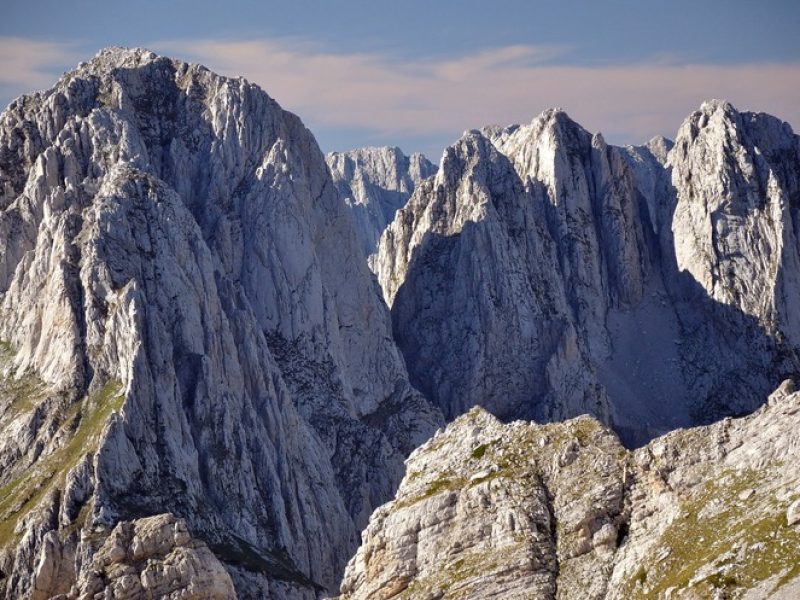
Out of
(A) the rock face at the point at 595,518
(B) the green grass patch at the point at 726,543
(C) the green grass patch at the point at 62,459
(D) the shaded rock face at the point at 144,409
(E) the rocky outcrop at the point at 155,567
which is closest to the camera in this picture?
(B) the green grass patch at the point at 726,543

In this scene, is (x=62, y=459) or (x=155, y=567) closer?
(x=155, y=567)

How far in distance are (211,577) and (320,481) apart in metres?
65.9

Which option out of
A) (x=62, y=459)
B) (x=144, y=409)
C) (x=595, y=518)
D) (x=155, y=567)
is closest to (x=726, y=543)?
(x=595, y=518)

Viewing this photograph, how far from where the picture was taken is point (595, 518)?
9856cm

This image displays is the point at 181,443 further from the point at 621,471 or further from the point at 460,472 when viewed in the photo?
the point at 621,471

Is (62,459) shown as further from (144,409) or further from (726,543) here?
(726,543)

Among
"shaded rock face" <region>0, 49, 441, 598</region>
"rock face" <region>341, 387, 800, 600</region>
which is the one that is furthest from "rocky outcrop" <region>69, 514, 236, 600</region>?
"rock face" <region>341, 387, 800, 600</region>

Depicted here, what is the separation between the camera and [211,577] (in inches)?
5285

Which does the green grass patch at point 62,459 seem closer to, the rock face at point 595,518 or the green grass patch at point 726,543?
the rock face at point 595,518

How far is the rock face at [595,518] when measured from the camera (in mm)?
88188

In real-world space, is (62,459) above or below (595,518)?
above

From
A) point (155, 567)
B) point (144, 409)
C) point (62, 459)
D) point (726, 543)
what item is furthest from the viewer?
point (144, 409)

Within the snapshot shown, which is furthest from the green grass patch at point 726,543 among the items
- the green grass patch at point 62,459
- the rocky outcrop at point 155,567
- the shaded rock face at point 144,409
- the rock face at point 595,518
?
the green grass patch at point 62,459

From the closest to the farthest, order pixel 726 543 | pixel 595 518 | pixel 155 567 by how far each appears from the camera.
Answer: pixel 726 543 < pixel 595 518 < pixel 155 567
